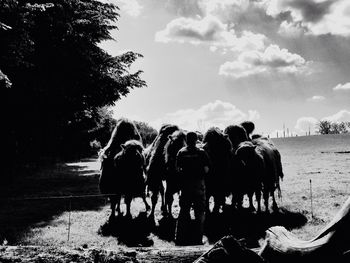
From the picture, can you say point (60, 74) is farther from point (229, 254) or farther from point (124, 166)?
point (229, 254)

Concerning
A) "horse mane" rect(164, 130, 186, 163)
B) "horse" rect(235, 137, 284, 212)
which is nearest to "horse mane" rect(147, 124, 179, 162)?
"horse mane" rect(164, 130, 186, 163)

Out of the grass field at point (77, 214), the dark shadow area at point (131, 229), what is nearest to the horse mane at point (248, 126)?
the grass field at point (77, 214)

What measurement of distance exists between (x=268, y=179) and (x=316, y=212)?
1584 millimetres

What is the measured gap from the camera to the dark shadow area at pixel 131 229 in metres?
8.76

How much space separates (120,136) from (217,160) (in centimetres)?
285

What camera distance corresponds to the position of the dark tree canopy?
59.0 feet

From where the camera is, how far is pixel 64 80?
20.0 meters

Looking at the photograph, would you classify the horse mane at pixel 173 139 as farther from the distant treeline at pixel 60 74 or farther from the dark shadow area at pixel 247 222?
the distant treeline at pixel 60 74

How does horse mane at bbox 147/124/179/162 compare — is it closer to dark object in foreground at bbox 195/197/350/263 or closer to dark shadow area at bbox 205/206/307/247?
dark shadow area at bbox 205/206/307/247

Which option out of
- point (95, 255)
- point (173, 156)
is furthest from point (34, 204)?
point (95, 255)

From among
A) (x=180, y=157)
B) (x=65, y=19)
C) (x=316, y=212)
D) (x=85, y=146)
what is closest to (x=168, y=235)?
(x=180, y=157)

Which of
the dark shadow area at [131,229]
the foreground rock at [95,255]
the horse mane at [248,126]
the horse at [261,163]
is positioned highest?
the horse mane at [248,126]

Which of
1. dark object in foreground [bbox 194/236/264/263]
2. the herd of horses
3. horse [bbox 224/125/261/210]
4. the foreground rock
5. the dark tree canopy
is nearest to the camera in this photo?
Answer: dark object in foreground [bbox 194/236/264/263]

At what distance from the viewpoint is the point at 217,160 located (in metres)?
10.5
